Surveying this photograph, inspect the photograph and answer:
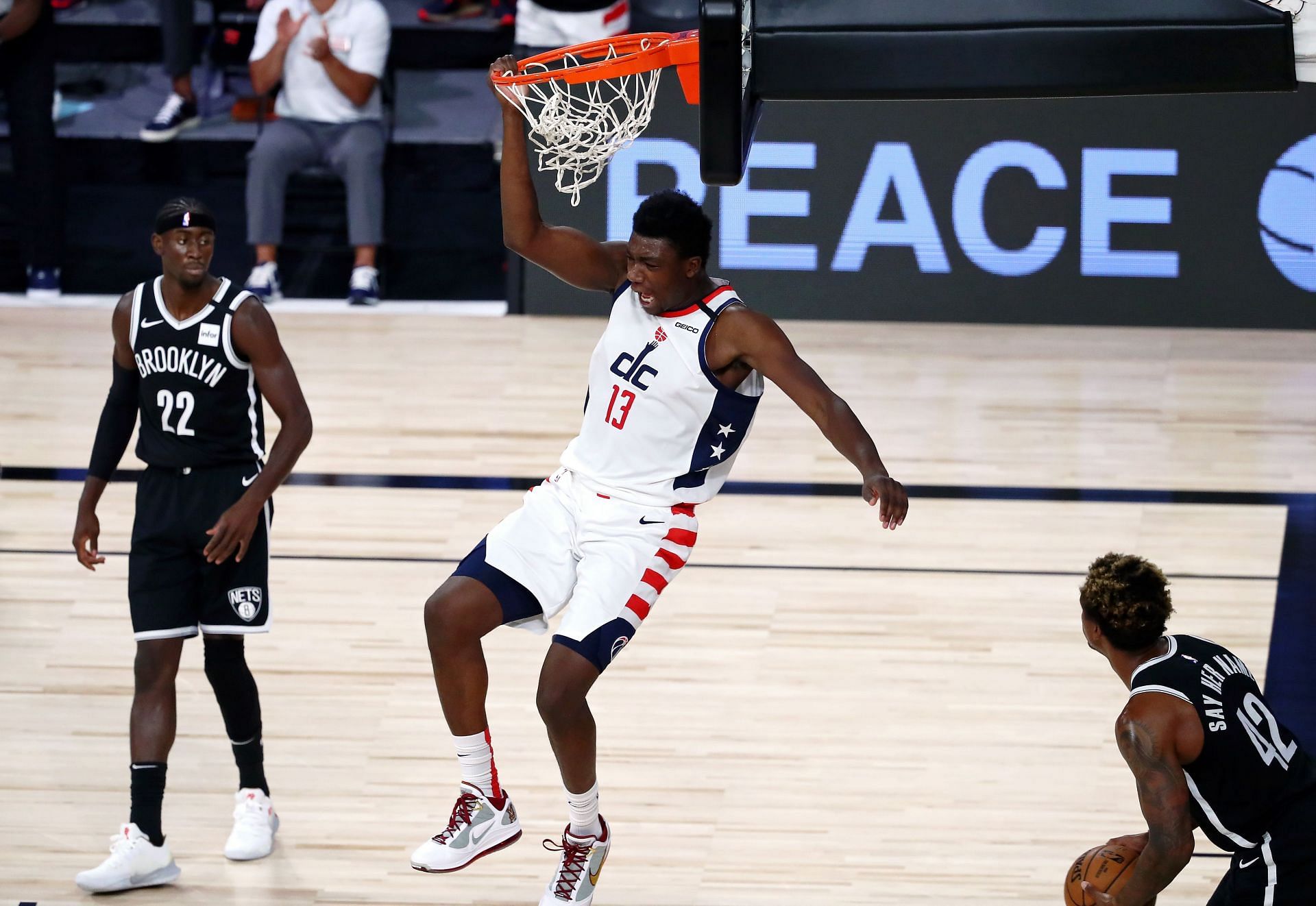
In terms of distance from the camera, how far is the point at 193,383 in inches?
196

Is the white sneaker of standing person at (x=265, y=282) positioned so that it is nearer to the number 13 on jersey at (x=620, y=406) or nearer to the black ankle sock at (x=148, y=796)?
the black ankle sock at (x=148, y=796)

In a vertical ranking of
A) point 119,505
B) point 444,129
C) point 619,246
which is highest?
point 619,246

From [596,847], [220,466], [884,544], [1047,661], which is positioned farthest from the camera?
[884,544]

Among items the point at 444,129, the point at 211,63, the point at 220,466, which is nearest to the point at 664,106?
the point at 444,129

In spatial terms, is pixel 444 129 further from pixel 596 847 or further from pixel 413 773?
pixel 596 847

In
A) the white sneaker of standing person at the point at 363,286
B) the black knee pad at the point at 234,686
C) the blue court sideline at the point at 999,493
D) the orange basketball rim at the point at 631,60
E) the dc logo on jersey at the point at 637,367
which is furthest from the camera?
the white sneaker of standing person at the point at 363,286

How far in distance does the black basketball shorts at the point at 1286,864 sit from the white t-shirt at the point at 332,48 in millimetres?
8015

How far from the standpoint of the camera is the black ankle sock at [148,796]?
5.00 meters

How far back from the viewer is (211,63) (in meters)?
11.9

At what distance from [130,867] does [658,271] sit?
2.26 metres

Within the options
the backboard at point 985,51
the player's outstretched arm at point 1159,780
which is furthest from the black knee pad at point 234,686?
the player's outstretched arm at point 1159,780

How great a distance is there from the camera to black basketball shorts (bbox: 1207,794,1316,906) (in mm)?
3895

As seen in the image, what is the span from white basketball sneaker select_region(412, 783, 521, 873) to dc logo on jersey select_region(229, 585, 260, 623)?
0.90 meters

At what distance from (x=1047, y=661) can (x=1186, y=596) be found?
862 millimetres
